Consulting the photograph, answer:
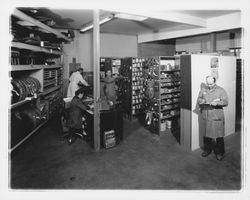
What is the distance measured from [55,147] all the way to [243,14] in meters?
4.46

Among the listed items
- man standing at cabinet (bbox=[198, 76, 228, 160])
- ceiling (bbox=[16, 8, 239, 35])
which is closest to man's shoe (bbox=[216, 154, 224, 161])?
man standing at cabinet (bbox=[198, 76, 228, 160])

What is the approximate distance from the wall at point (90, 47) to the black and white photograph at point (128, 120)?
1.10 m

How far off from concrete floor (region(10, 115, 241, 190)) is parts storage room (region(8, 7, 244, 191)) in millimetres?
18

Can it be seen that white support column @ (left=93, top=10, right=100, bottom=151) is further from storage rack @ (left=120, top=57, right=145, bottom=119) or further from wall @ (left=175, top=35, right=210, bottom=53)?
wall @ (left=175, top=35, right=210, bottom=53)

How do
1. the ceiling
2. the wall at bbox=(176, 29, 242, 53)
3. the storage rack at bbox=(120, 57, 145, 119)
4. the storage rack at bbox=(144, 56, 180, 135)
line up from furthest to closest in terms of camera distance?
the wall at bbox=(176, 29, 242, 53) < the storage rack at bbox=(120, 57, 145, 119) < the ceiling < the storage rack at bbox=(144, 56, 180, 135)

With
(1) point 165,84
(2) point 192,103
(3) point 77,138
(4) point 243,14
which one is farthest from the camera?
(1) point 165,84

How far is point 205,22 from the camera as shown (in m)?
7.00

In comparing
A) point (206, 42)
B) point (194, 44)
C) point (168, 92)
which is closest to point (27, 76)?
point (168, 92)

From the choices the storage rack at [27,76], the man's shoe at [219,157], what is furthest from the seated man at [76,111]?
the man's shoe at [219,157]

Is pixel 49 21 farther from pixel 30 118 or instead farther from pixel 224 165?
pixel 224 165

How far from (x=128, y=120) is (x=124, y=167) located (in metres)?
3.50

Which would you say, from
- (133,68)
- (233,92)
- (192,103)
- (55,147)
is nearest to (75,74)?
(133,68)

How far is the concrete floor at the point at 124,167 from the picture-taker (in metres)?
3.51

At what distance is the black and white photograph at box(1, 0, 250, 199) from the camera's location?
251 centimetres
